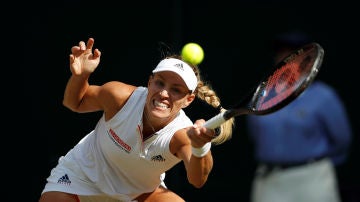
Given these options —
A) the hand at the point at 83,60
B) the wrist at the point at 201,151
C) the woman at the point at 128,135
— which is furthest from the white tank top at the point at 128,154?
the wrist at the point at 201,151

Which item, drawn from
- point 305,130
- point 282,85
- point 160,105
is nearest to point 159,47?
point 305,130

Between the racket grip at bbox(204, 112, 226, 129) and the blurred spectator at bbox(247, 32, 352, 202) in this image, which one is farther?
the blurred spectator at bbox(247, 32, 352, 202)

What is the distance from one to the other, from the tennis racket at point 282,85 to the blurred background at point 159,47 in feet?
7.20

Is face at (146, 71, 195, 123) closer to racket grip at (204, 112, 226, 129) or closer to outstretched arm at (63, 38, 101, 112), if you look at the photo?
outstretched arm at (63, 38, 101, 112)

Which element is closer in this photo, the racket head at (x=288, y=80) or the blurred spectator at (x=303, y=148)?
the racket head at (x=288, y=80)

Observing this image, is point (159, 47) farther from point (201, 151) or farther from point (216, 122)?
point (216, 122)

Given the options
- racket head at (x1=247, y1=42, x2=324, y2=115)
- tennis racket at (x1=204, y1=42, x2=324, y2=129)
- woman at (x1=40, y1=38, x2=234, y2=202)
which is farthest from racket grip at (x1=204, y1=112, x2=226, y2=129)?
woman at (x1=40, y1=38, x2=234, y2=202)

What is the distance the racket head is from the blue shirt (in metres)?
0.76

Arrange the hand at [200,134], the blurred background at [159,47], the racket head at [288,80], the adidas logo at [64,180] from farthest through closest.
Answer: the blurred background at [159,47] → the adidas logo at [64,180] → the hand at [200,134] → the racket head at [288,80]

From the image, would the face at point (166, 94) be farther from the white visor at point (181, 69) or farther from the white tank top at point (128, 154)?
the white tank top at point (128, 154)

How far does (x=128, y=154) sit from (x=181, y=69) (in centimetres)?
51

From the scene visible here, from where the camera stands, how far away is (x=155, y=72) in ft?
14.8

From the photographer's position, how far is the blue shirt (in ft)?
16.1

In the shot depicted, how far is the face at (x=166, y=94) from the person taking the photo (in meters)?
4.45
